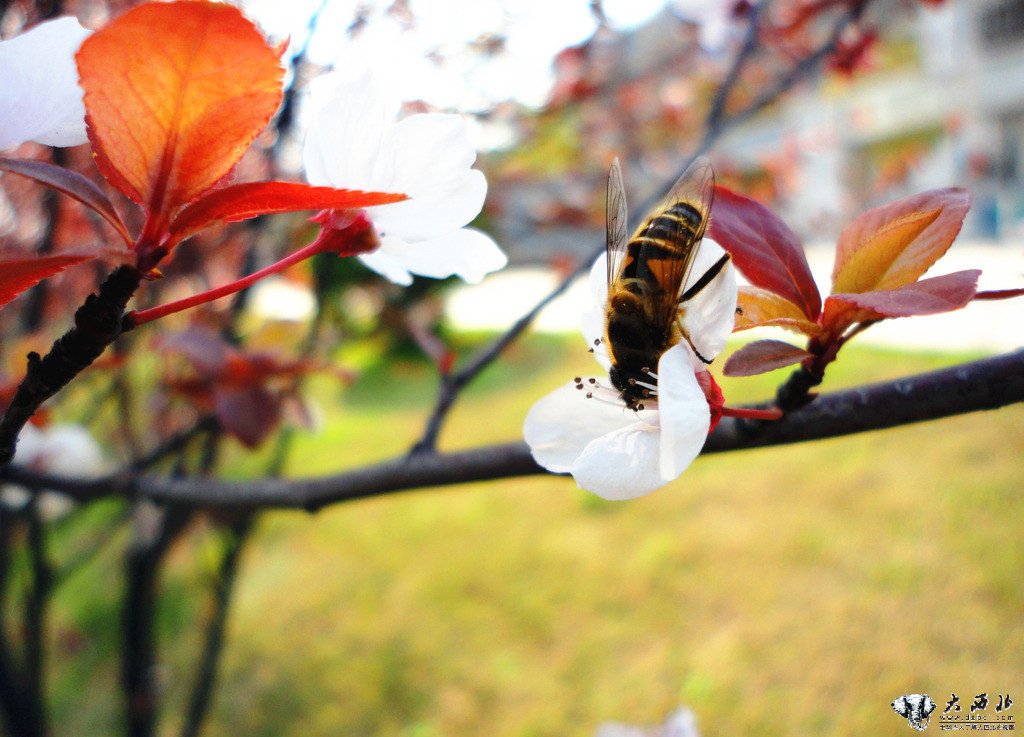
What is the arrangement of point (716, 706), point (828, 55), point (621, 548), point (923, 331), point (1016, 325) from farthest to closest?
1. point (923, 331)
2. point (1016, 325)
3. point (621, 548)
4. point (716, 706)
5. point (828, 55)

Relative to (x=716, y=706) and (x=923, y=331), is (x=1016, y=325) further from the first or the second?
(x=716, y=706)

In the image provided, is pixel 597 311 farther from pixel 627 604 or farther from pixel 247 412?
pixel 627 604

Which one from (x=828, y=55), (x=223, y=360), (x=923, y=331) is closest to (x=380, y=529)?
(x=223, y=360)

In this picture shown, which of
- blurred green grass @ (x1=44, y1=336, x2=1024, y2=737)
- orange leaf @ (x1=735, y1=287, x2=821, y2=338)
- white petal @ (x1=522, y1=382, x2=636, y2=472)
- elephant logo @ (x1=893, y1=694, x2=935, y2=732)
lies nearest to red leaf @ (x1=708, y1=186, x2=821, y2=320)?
orange leaf @ (x1=735, y1=287, x2=821, y2=338)

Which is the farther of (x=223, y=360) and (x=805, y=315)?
(x=223, y=360)

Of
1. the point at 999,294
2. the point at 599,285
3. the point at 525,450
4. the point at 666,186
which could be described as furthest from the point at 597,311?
the point at 666,186

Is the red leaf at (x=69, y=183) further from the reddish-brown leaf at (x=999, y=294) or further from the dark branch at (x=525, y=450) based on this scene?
the reddish-brown leaf at (x=999, y=294)
